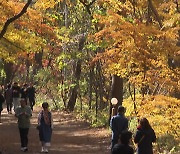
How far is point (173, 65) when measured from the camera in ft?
55.3

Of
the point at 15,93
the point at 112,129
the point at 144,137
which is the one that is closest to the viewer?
the point at 144,137

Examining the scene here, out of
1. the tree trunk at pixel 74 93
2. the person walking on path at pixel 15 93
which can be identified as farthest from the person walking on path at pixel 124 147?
the tree trunk at pixel 74 93

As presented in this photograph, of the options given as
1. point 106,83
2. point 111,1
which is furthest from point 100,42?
point 106,83

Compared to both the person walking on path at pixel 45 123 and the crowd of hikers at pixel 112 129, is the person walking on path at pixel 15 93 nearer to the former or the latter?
the crowd of hikers at pixel 112 129

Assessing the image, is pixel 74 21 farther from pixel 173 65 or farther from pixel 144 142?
pixel 144 142

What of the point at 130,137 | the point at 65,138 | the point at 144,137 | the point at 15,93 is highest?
the point at 15,93

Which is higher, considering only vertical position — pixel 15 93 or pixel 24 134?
pixel 15 93

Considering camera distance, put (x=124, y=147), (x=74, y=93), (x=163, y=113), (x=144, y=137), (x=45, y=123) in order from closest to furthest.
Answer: (x=124, y=147) < (x=144, y=137) < (x=45, y=123) < (x=163, y=113) < (x=74, y=93)

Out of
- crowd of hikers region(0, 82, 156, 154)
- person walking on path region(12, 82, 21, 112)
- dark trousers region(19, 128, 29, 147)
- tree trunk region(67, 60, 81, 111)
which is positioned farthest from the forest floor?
tree trunk region(67, 60, 81, 111)

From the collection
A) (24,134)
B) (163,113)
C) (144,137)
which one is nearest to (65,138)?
(24,134)

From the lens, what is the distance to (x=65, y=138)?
746 inches

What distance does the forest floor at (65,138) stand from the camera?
50.9ft

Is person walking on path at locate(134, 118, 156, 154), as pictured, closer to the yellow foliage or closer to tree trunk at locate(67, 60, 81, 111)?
the yellow foliage

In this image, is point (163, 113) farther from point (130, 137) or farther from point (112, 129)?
point (130, 137)
